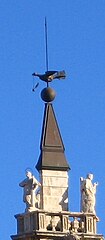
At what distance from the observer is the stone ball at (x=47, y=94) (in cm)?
4869

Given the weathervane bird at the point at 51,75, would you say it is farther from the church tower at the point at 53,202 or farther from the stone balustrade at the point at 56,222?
the stone balustrade at the point at 56,222

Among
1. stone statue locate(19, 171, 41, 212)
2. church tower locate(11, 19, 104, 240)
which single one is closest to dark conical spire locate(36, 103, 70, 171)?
church tower locate(11, 19, 104, 240)

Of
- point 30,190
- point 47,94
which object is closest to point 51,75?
point 47,94

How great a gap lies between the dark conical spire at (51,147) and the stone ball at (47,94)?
0.40m

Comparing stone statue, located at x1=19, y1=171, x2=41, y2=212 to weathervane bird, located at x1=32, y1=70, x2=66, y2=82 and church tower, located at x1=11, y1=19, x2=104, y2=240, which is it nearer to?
church tower, located at x1=11, y1=19, x2=104, y2=240

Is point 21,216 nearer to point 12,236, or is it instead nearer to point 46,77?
point 12,236

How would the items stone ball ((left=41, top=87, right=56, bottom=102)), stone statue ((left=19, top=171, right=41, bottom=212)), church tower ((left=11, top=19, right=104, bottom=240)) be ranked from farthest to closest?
stone ball ((left=41, top=87, right=56, bottom=102))
stone statue ((left=19, top=171, right=41, bottom=212))
church tower ((left=11, top=19, right=104, bottom=240))

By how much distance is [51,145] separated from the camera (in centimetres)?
4784

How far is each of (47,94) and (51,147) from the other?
2.27 meters

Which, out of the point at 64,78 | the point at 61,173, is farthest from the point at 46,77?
the point at 61,173

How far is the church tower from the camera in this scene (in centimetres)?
4578

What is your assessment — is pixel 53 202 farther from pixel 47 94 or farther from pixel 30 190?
pixel 47 94

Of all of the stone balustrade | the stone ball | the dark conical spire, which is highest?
the stone ball

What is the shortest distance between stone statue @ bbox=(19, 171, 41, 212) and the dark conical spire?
642 millimetres
